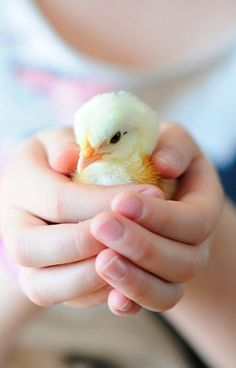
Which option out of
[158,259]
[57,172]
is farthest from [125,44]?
[158,259]

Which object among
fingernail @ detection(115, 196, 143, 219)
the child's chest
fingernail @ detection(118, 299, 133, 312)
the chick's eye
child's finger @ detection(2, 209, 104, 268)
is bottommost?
fingernail @ detection(118, 299, 133, 312)

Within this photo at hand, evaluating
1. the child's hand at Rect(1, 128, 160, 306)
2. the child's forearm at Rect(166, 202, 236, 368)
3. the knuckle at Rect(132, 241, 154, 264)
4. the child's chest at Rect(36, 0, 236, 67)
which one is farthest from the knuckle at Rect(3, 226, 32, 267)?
the child's chest at Rect(36, 0, 236, 67)

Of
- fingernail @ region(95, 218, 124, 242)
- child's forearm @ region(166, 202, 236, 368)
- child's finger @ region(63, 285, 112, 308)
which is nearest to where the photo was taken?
fingernail @ region(95, 218, 124, 242)

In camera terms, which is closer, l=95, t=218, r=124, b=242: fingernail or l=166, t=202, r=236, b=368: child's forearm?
l=95, t=218, r=124, b=242: fingernail

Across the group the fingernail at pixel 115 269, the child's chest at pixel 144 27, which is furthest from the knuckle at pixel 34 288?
the child's chest at pixel 144 27

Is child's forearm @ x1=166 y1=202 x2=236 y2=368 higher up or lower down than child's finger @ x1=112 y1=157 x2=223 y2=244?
lower down

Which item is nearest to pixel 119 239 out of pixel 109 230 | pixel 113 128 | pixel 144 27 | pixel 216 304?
pixel 109 230

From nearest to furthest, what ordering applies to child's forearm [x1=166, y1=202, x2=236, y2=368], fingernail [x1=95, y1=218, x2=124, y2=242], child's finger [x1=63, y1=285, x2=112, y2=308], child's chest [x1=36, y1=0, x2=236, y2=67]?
fingernail [x1=95, y1=218, x2=124, y2=242]
child's finger [x1=63, y1=285, x2=112, y2=308]
child's forearm [x1=166, y1=202, x2=236, y2=368]
child's chest [x1=36, y1=0, x2=236, y2=67]

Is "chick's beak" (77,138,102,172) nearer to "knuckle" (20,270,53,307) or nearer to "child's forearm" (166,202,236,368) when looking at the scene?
"knuckle" (20,270,53,307)
